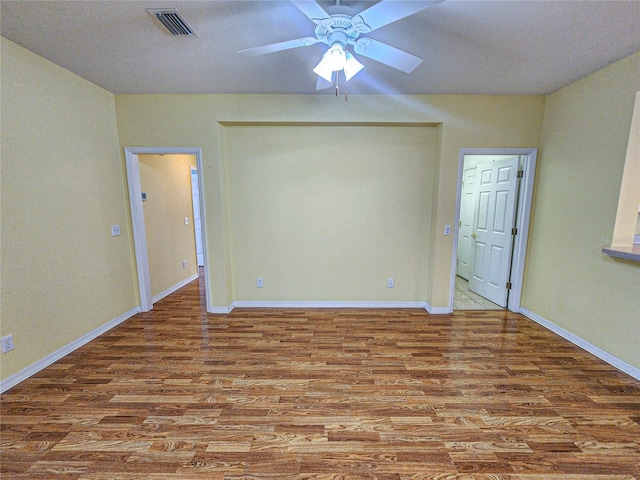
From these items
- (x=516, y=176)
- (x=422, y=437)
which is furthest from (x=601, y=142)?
(x=422, y=437)

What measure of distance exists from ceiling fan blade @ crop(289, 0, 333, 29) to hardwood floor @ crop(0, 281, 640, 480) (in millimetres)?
2352

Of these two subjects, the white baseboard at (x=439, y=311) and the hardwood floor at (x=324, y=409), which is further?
the white baseboard at (x=439, y=311)

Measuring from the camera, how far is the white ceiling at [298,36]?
159 cm

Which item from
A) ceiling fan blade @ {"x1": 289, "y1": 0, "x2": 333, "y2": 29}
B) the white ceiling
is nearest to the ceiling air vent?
the white ceiling

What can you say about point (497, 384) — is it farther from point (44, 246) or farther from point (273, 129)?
point (44, 246)

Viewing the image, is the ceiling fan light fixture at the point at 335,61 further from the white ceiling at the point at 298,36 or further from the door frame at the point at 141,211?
the door frame at the point at 141,211

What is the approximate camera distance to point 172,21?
1700 mm

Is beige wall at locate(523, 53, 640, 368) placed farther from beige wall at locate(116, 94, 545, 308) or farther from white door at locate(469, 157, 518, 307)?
beige wall at locate(116, 94, 545, 308)

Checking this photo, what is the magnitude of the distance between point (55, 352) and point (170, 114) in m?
2.58

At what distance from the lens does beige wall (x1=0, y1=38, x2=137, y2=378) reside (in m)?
1.96

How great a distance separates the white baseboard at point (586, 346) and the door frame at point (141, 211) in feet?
13.0

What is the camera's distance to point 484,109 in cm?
289

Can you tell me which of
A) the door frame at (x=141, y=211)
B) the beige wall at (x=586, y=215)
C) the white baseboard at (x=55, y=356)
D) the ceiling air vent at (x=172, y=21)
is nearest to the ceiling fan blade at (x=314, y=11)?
the ceiling air vent at (x=172, y=21)

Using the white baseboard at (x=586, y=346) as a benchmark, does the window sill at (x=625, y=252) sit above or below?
above
